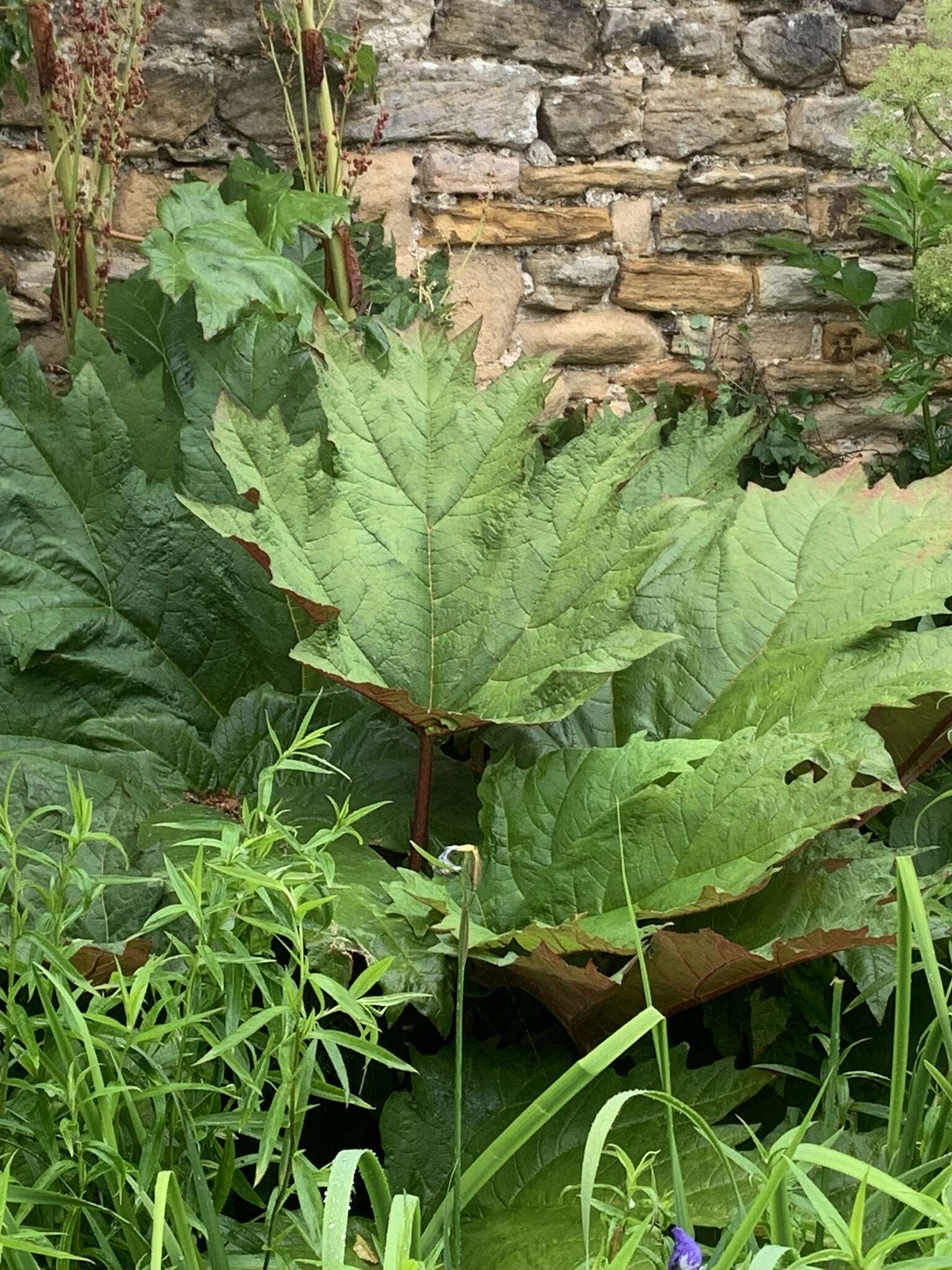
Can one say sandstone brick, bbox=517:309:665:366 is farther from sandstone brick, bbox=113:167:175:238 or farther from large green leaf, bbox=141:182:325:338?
large green leaf, bbox=141:182:325:338

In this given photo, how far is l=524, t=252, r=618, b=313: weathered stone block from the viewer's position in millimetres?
2682

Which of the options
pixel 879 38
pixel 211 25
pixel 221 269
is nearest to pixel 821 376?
pixel 879 38

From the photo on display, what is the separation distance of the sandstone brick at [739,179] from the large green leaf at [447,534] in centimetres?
188

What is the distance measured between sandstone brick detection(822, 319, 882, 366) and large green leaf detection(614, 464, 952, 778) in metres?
1.89

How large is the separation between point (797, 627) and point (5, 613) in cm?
68

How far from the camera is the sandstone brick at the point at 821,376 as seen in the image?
2854mm

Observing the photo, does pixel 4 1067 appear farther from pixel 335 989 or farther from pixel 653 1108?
pixel 653 1108

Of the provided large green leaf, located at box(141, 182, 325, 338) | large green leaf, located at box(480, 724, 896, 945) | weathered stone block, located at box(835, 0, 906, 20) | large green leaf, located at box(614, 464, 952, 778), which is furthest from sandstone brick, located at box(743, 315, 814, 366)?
large green leaf, located at box(480, 724, 896, 945)

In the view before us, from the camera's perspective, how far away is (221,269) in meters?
1.67

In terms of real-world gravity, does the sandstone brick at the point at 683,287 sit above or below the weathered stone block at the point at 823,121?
below

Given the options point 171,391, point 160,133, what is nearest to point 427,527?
point 171,391

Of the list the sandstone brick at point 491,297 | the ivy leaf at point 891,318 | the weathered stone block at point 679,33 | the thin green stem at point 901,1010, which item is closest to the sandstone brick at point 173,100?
the sandstone brick at point 491,297

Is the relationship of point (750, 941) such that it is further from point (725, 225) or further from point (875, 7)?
point (875, 7)

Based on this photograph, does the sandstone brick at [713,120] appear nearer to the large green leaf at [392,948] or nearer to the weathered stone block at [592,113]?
the weathered stone block at [592,113]
